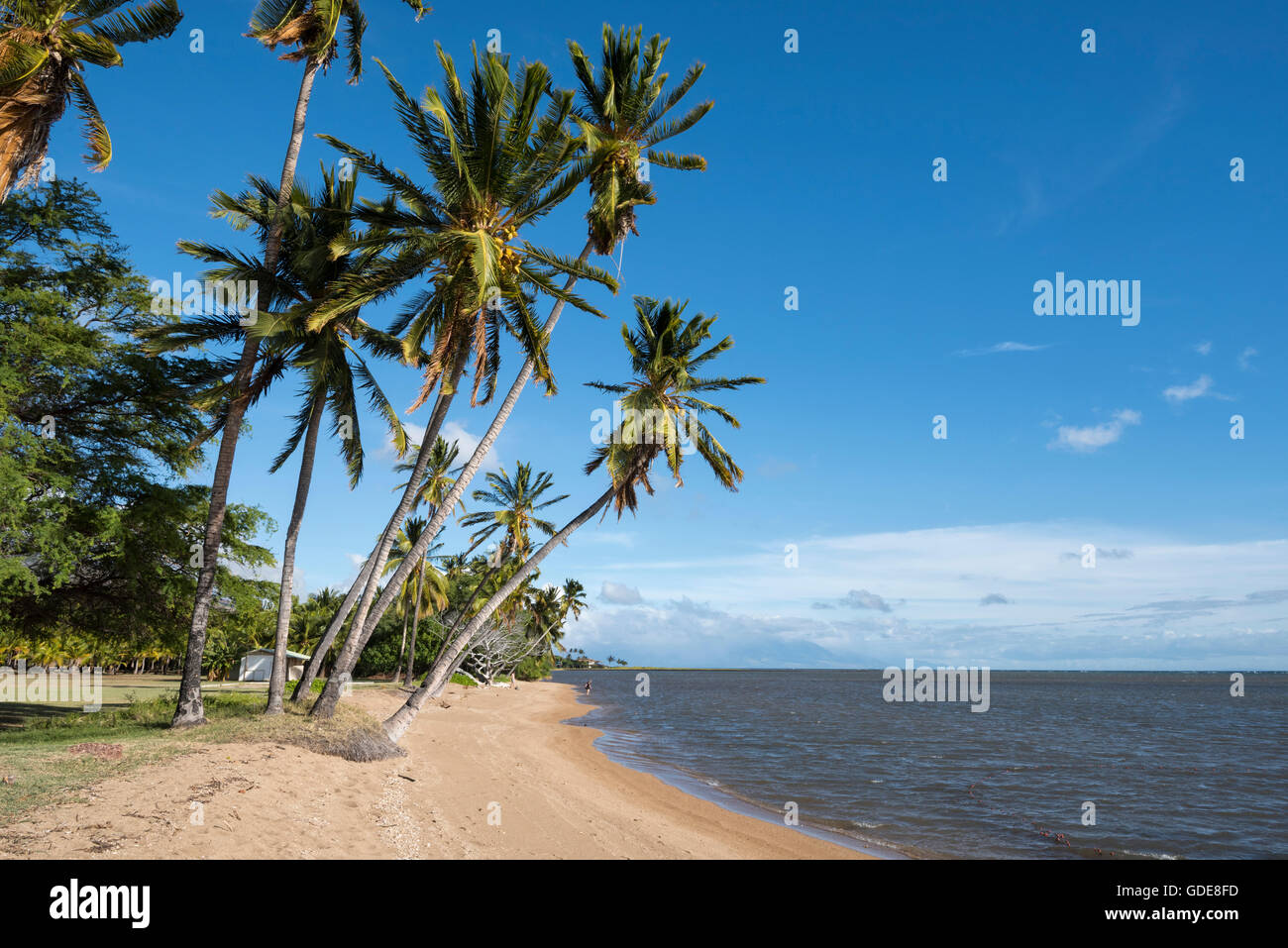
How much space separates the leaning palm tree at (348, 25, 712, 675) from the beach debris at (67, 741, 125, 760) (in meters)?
5.78

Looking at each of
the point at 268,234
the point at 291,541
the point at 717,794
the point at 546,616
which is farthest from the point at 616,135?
the point at 546,616

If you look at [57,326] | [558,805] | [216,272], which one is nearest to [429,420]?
[216,272]

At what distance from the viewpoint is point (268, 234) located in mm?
16875

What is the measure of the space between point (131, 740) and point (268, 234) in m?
11.6

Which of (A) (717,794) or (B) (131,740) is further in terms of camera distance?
(A) (717,794)

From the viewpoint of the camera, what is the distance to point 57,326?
15.1m

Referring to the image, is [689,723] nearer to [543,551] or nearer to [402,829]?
[543,551]

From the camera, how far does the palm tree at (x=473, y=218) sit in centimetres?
1405

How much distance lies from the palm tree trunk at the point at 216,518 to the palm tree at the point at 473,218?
8.95ft

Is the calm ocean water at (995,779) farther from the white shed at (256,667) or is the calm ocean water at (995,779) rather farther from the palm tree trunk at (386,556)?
the white shed at (256,667)

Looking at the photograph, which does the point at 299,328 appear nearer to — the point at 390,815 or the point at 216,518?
the point at 216,518

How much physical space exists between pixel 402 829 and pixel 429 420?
382 inches

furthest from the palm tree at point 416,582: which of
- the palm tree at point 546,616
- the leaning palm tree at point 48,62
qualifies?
the leaning palm tree at point 48,62

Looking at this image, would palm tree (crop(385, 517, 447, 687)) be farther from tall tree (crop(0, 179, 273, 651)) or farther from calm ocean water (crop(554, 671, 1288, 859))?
tall tree (crop(0, 179, 273, 651))
